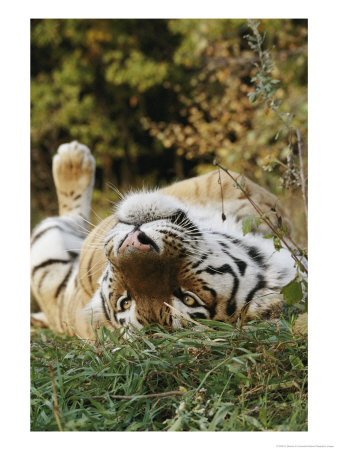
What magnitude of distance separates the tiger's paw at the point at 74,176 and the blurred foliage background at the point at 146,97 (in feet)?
1.91

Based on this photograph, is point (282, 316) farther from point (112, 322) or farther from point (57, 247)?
point (57, 247)

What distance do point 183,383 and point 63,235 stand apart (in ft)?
6.29

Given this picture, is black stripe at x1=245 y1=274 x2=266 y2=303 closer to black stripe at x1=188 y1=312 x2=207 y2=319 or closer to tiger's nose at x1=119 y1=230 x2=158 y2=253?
black stripe at x1=188 y1=312 x2=207 y2=319

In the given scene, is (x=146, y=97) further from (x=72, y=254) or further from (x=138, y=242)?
(x=138, y=242)

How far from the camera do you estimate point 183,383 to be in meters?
1.74

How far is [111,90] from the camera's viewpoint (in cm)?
565

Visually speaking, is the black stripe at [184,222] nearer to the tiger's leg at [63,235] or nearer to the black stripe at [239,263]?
the black stripe at [239,263]

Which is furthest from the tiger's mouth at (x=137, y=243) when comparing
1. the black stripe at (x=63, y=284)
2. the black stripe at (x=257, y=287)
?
the black stripe at (x=63, y=284)

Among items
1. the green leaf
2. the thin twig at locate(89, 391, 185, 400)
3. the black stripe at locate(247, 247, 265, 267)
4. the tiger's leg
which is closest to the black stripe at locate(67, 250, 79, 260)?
the tiger's leg

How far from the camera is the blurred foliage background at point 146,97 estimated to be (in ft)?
14.3

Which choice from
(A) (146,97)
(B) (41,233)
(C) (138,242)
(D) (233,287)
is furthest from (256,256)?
(A) (146,97)

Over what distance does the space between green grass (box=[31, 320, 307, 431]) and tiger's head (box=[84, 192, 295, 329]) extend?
0.09 metres

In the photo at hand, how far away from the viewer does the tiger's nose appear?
1.82m
